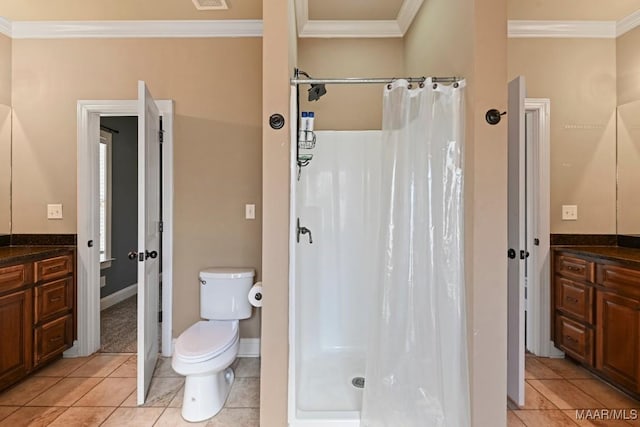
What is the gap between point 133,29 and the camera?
2.64m

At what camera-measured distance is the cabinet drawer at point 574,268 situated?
2.27 metres

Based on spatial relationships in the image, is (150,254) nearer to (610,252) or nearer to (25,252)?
(25,252)

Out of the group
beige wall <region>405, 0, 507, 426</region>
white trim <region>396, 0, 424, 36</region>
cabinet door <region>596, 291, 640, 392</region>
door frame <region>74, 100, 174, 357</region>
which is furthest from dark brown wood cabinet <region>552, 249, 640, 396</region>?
door frame <region>74, 100, 174, 357</region>

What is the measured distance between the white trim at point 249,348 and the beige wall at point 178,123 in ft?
1.54

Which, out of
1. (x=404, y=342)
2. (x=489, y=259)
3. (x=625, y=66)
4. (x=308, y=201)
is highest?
(x=625, y=66)

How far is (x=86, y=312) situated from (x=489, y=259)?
9.66ft

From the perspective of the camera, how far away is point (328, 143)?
2488 mm

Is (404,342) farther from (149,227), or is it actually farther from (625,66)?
(625,66)

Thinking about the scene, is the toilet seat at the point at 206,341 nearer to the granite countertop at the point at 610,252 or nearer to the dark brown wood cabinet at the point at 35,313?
the dark brown wood cabinet at the point at 35,313

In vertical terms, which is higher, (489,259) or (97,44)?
(97,44)

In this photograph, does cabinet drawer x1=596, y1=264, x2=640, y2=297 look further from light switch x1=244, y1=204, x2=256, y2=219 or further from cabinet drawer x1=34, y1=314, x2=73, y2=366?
cabinet drawer x1=34, y1=314, x2=73, y2=366

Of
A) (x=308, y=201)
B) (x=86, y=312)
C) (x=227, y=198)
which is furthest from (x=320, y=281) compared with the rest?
(x=86, y=312)

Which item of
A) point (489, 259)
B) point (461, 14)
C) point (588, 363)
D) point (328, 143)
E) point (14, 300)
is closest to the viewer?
point (489, 259)
